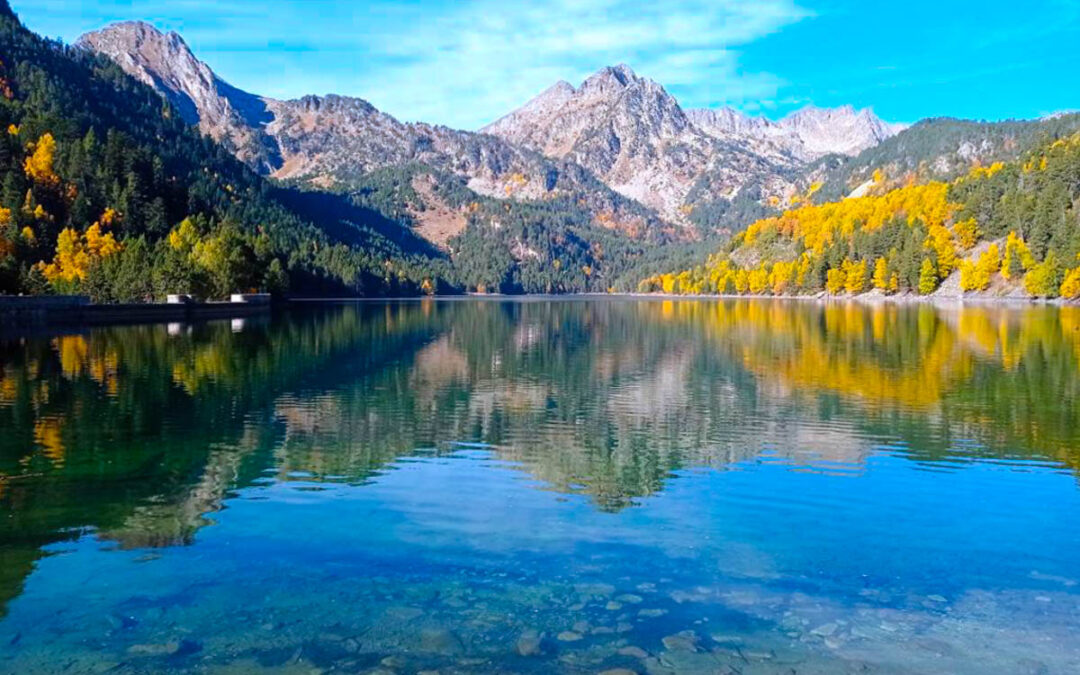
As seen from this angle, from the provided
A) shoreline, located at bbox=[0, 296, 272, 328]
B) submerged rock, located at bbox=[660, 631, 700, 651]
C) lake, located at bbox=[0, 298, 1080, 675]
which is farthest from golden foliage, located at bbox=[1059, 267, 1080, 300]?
submerged rock, located at bbox=[660, 631, 700, 651]

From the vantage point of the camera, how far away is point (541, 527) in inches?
863

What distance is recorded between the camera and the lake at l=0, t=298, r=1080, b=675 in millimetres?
14875

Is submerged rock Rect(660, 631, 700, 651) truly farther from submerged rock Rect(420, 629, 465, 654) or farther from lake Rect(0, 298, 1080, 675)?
submerged rock Rect(420, 629, 465, 654)

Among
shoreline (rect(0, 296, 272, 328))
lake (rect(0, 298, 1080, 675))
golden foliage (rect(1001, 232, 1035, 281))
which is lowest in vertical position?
lake (rect(0, 298, 1080, 675))

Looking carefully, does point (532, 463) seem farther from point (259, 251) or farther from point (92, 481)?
point (259, 251)

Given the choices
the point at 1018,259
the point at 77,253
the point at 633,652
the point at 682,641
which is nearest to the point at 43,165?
the point at 77,253

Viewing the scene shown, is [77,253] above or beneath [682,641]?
above

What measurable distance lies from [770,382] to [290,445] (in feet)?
104

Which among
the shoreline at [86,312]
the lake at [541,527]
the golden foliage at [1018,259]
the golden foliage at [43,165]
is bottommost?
the lake at [541,527]

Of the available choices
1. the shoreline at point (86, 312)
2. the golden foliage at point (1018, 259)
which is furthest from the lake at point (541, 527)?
the golden foliage at point (1018, 259)

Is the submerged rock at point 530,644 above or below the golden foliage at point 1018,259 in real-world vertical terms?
below

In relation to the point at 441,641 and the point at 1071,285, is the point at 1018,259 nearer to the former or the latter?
the point at 1071,285

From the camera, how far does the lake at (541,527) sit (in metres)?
14.9

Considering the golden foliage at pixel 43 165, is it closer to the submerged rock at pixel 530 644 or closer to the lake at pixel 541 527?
the lake at pixel 541 527
